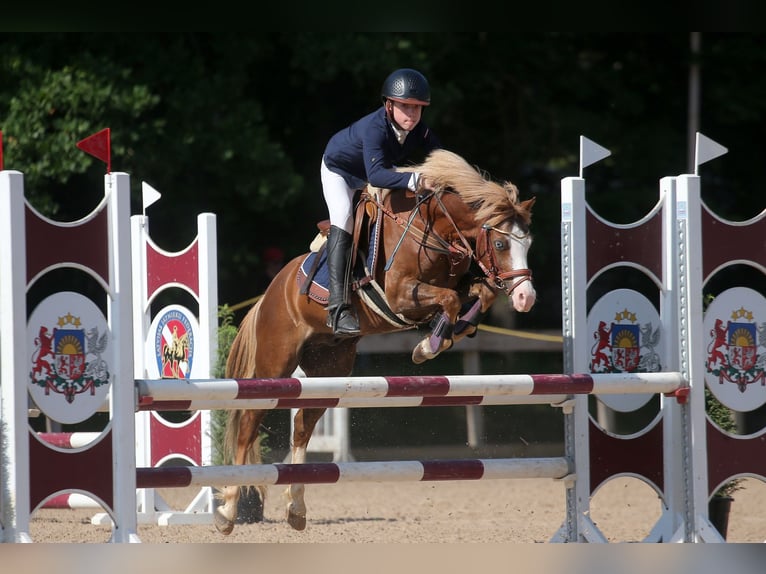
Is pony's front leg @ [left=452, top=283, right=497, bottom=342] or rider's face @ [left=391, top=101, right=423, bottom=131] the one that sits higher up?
rider's face @ [left=391, top=101, right=423, bottom=131]

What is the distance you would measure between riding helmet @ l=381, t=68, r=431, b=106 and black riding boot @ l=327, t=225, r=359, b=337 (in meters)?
0.55

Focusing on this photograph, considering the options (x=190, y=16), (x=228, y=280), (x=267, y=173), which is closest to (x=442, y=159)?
(x=190, y=16)

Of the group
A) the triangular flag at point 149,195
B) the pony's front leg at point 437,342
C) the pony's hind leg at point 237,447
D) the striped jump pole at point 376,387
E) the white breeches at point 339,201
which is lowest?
the pony's hind leg at point 237,447

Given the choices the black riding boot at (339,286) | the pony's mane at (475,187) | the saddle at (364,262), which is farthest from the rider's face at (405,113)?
the black riding boot at (339,286)

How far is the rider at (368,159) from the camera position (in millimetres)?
4004

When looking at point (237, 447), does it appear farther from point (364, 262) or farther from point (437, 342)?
point (437, 342)

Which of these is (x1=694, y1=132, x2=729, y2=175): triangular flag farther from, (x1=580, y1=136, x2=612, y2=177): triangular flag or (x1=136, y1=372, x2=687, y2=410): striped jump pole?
(x1=136, y1=372, x2=687, y2=410): striped jump pole

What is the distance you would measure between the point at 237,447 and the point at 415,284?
103 centimetres

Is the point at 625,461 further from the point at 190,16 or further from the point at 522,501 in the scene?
the point at 190,16

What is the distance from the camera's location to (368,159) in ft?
13.2

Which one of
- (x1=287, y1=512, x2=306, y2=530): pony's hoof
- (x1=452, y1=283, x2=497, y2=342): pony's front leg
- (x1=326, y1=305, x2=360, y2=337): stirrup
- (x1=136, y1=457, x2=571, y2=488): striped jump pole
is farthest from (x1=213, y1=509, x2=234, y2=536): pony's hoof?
(x1=452, y1=283, x2=497, y2=342): pony's front leg

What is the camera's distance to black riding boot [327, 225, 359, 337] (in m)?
4.09

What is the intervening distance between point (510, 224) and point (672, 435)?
3.11 feet

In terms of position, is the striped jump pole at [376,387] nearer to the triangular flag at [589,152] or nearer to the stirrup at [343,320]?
the stirrup at [343,320]
